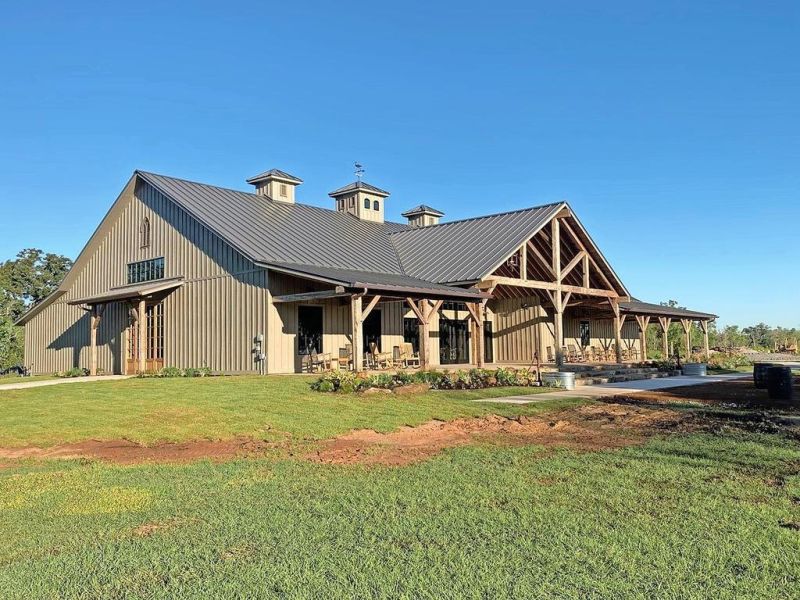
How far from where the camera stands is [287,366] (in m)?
19.6

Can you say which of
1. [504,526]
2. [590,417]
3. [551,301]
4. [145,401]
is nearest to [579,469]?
[504,526]

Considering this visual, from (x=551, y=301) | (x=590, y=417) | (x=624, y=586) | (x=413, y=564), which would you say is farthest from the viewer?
(x=551, y=301)

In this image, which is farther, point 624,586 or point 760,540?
point 760,540

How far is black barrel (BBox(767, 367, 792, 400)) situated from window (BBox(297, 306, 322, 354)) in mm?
12169

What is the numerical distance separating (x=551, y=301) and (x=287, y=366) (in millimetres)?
11084

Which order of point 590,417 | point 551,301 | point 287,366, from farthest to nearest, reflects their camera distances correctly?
point 551,301 < point 287,366 < point 590,417

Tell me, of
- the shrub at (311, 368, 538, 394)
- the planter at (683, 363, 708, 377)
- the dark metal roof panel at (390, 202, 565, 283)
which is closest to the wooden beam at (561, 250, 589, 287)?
the dark metal roof panel at (390, 202, 565, 283)

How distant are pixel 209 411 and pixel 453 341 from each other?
14.5 meters

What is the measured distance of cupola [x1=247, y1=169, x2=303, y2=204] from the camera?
27.0 meters

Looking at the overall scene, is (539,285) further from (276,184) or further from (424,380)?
(276,184)

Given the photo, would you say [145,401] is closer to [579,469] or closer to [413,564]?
[579,469]

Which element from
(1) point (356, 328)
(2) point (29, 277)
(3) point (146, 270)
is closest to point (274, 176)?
(3) point (146, 270)

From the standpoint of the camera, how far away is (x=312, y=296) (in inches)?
704

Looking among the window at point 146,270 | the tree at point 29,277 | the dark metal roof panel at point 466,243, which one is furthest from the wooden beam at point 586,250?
the tree at point 29,277
